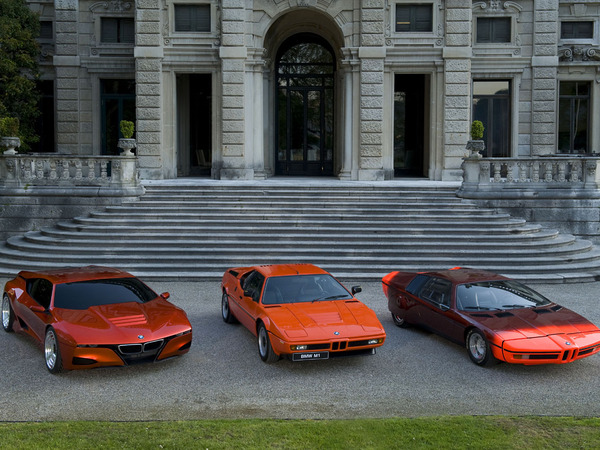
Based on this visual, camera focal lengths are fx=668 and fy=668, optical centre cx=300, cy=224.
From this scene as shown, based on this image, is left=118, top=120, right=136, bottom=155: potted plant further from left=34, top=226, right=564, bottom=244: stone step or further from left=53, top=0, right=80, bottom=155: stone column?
left=53, top=0, right=80, bottom=155: stone column

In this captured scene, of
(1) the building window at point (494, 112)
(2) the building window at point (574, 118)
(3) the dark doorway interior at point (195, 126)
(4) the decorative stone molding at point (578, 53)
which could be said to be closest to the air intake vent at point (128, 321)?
(3) the dark doorway interior at point (195, 126)

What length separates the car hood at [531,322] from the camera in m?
9.55

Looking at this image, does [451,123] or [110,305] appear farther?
[451,123]

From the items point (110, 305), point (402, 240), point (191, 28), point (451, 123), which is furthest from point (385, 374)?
point (191, 28)

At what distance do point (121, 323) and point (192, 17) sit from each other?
1722cm

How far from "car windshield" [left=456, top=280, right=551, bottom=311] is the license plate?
248cm

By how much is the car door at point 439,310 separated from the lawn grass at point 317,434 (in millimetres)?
2712

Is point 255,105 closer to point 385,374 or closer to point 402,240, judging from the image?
point 402,240

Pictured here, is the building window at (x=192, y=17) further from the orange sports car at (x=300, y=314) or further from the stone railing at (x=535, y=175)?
the orange sports car at (x=300, y=314)

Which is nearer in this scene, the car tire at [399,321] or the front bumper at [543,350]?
the front bumper at [543,350]

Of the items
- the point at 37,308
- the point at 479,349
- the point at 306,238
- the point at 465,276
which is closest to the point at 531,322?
the point at 479,349

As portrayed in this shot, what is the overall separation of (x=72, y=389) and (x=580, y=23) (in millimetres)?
24999

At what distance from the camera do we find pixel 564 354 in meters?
9.24

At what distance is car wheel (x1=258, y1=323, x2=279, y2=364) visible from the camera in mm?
9789
